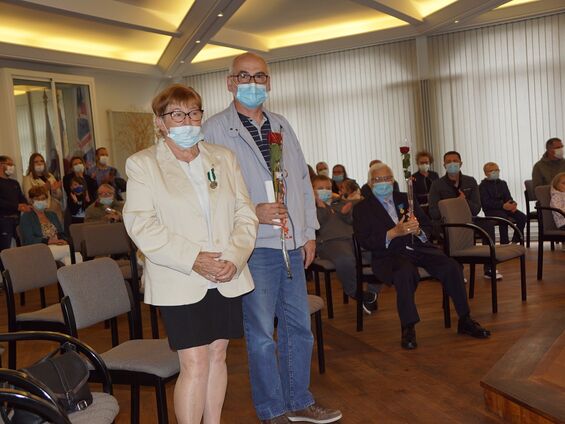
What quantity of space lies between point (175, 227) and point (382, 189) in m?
2.55

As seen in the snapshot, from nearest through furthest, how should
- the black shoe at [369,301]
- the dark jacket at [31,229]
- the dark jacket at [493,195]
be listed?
1. the black shoe at [369,301]
2. the dark jacket at [31,229]
3. the dark jacket at [493,195]

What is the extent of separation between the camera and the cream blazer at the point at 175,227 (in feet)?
7.64

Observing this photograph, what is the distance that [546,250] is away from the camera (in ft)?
25.7

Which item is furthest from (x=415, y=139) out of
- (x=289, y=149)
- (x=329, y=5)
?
(x=289, y=149)

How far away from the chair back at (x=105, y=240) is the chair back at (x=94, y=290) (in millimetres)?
2440

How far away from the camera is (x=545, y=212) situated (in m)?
6.19

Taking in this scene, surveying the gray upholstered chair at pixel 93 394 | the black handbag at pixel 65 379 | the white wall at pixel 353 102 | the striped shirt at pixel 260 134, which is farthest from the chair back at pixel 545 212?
the black handbag at pixel 65 379

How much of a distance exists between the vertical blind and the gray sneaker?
7.43 metres

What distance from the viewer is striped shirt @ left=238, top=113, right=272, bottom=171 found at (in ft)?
9.66

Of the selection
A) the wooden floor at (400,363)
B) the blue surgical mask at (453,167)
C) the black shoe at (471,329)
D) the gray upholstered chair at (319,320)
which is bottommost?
the wooden floor at (400,363)

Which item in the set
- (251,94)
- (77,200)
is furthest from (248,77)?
(77,200)

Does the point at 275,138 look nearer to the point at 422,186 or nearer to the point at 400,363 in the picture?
the point at 400,363

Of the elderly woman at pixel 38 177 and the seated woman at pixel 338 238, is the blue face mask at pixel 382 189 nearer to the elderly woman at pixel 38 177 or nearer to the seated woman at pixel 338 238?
the seated woman at pixel 338 238

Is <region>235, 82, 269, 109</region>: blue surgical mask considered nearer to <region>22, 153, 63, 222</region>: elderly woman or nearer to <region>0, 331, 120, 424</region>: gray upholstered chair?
<region>0, 331, 120, 424</region>: gray upholstered chair
